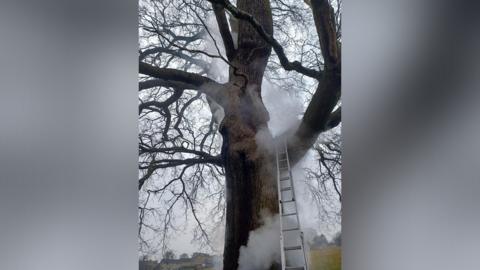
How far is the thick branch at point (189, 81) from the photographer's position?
2619 mm

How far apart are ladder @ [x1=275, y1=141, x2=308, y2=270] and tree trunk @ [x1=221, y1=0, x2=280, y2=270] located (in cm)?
5

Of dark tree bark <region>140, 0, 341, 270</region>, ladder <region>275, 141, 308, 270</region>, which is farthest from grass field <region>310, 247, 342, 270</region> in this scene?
dark tree bark <region>140, 0, 341, 270</region>

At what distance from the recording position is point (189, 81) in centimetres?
264

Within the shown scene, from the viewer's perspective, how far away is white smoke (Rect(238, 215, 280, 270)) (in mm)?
2533

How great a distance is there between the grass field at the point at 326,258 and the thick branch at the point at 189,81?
0.91 m

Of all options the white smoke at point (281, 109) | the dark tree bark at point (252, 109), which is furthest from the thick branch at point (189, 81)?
the white smoke at point (281, 109)

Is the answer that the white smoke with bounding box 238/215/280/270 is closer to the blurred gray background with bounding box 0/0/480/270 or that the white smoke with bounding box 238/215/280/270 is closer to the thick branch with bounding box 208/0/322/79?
the blurred gray background with bounding box 0/0/480/270

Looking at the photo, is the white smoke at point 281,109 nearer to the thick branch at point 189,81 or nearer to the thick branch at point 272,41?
the thick branch at point 272,41
